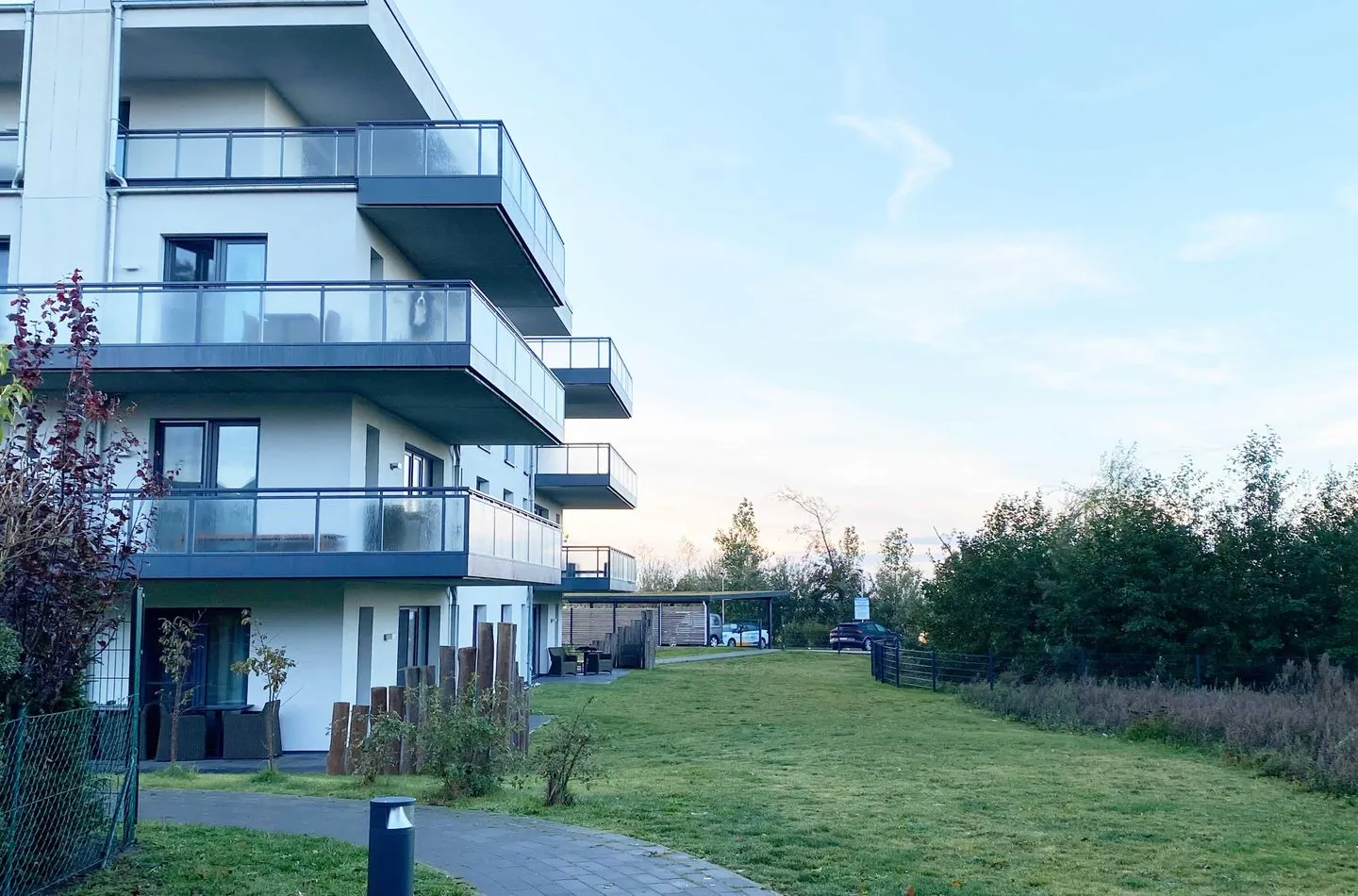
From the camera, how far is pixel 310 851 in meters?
9.98

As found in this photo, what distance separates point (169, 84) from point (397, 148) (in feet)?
16.3

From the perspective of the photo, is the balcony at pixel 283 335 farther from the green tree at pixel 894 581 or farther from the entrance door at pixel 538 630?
the green tree at pixel 894 581

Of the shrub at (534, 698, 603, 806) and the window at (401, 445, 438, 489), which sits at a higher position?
the window at (401, 445, 438, 489)

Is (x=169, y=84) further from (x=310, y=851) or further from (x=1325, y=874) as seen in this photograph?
(x=1325, y=874)

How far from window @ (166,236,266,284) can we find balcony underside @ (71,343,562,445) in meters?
2.02

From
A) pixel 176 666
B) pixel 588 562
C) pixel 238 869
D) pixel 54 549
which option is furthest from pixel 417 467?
pixel 588 562

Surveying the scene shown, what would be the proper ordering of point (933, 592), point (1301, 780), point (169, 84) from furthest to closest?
point (933, 592) < point (169, 84) < point (1301, 780)

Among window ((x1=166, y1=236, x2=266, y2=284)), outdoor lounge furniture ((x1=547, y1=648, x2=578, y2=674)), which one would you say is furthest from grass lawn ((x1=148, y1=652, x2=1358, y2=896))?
outdoor lounge furniture ((x1=547, y1=648, x2=578, y2=674))

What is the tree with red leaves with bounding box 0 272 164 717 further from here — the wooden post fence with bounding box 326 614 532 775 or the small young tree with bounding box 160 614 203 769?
the small young tree with bounding box 160 614 203 769

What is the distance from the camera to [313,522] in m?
19.5

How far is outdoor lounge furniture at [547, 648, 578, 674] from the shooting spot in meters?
41.2

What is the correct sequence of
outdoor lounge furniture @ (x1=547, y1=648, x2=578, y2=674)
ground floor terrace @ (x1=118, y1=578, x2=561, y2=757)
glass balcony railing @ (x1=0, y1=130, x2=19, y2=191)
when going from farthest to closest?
outdoor lounge furniture @ (x1=547, y1=648, x2=578, y2=674) → glass balcony railing @ (x1=0, y1=130, x2=19, y2=191) → ground floor terrace @ (x1=118, y1=578, x2=561, y2=757)

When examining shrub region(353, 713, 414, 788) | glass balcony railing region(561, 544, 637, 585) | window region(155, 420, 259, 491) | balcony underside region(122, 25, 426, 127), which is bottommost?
shrub region(353, 713, 414, 788)

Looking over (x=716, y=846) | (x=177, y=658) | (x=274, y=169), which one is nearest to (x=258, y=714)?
(x=177, y=658)
